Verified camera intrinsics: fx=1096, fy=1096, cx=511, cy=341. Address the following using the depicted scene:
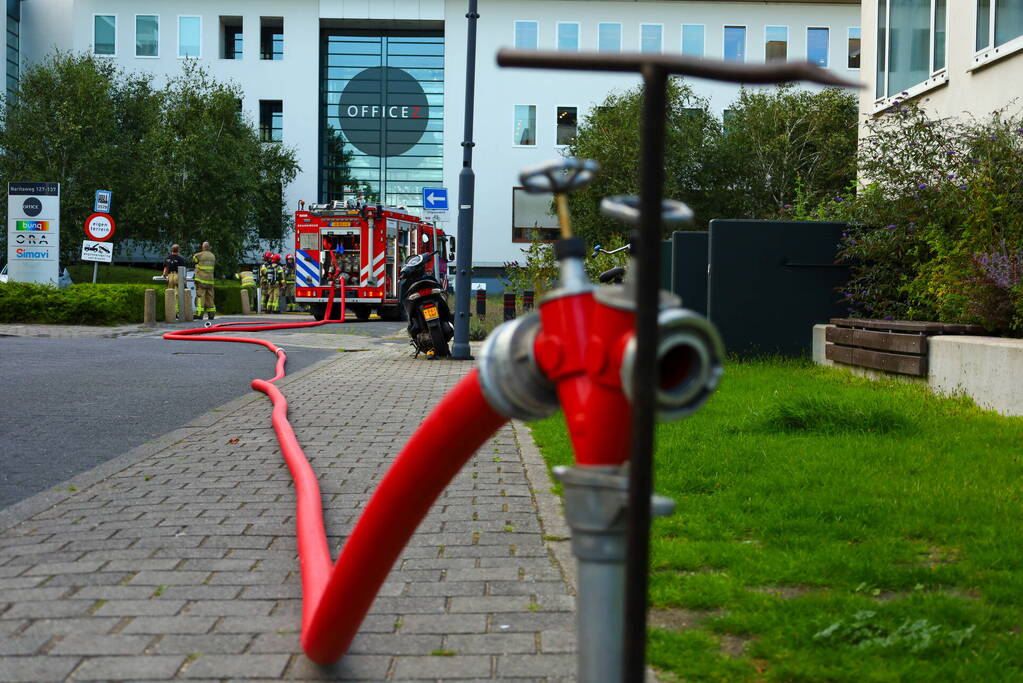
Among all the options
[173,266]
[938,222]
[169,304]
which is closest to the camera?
[938,222]

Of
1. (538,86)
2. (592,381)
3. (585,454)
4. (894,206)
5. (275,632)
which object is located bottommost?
(275,632)

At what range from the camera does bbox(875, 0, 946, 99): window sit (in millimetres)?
13617

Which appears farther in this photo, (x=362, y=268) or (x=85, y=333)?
(x=362, y=268)

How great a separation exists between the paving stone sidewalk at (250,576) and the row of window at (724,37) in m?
48.9

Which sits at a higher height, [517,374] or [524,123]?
[524,123]

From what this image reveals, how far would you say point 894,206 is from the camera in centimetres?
1146

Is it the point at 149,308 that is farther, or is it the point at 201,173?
the point at 201,173

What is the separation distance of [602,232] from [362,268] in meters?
15.1

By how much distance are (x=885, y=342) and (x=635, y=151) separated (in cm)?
3132

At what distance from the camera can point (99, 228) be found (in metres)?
22.5

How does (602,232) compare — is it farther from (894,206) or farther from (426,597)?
(426,597)

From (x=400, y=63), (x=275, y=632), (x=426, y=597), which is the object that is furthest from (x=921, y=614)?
(x=400, y=63)

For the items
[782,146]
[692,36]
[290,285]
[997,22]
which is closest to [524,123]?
[692,36]

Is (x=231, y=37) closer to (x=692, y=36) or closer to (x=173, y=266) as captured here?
(x=692, y=36)
